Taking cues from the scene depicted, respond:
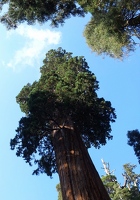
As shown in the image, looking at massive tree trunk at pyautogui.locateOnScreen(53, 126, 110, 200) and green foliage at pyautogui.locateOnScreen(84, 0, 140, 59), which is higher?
green foliage at pyautogui.locateOnScreen(84, 0, 140, 59)

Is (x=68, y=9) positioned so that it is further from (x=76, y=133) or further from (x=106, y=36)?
(x=76, y=133)

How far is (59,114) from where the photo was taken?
8.64 meters

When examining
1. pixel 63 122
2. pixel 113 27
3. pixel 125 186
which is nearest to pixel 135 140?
pixel 63 122

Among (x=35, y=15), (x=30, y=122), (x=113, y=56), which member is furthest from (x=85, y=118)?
(x=35, y=15)

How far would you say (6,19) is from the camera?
10977mm

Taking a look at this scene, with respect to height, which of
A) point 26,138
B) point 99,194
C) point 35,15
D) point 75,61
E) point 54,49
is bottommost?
point 99,194

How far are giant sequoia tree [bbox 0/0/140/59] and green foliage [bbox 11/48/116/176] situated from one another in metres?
1.38

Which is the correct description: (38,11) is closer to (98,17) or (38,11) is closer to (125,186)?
(98,17)

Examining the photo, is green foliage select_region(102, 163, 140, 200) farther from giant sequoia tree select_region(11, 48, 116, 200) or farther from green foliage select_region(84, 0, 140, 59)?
green foliage select_region(84, 0, 140, 59)

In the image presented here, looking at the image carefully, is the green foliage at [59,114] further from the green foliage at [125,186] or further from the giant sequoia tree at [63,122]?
the green foliage at [125,186]

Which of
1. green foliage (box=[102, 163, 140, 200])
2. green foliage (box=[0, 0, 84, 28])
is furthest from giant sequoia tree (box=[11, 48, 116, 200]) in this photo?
green foliage (box=[102, 163, 140, 200])

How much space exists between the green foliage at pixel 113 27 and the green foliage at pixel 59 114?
4.13 feet

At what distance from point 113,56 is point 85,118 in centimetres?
277

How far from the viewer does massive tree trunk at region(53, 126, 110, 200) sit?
216 inches
